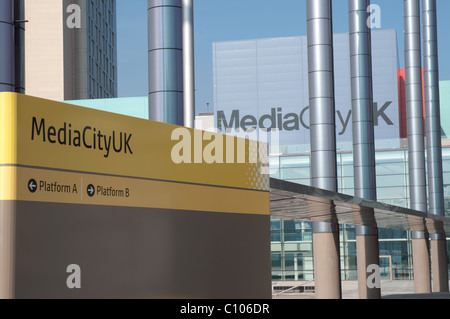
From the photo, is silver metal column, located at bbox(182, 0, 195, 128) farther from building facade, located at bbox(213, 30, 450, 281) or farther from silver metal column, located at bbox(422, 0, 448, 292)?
building facade, located at bbox(213, 30, 450, 281)

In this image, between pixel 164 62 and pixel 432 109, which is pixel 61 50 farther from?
pixel 164 62

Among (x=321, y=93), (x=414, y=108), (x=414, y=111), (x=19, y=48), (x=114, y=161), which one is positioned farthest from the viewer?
(x=414, y=108)

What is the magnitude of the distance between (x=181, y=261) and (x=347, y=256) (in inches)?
1975

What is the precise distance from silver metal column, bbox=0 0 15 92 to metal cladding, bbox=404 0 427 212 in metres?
40.0

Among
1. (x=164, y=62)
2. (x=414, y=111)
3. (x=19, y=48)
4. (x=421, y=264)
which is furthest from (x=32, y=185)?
(x=414, y=111)

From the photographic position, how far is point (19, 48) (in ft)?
46.8

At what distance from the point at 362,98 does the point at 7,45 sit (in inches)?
1026

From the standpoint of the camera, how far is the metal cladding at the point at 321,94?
99.0ft

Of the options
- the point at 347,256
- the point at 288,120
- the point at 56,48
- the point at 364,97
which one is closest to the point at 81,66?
the point at 56,48

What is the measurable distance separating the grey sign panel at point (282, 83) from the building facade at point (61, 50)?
16007mm

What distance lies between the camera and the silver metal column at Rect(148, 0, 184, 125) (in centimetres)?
1744

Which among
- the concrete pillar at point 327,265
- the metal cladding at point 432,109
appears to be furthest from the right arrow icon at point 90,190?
the metal cladding at point 432,109

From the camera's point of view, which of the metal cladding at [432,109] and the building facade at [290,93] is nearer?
the metal cladding at [432,109]

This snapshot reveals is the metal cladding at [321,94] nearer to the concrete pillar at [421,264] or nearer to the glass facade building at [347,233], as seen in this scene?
the concrete pillar at [421,264]
